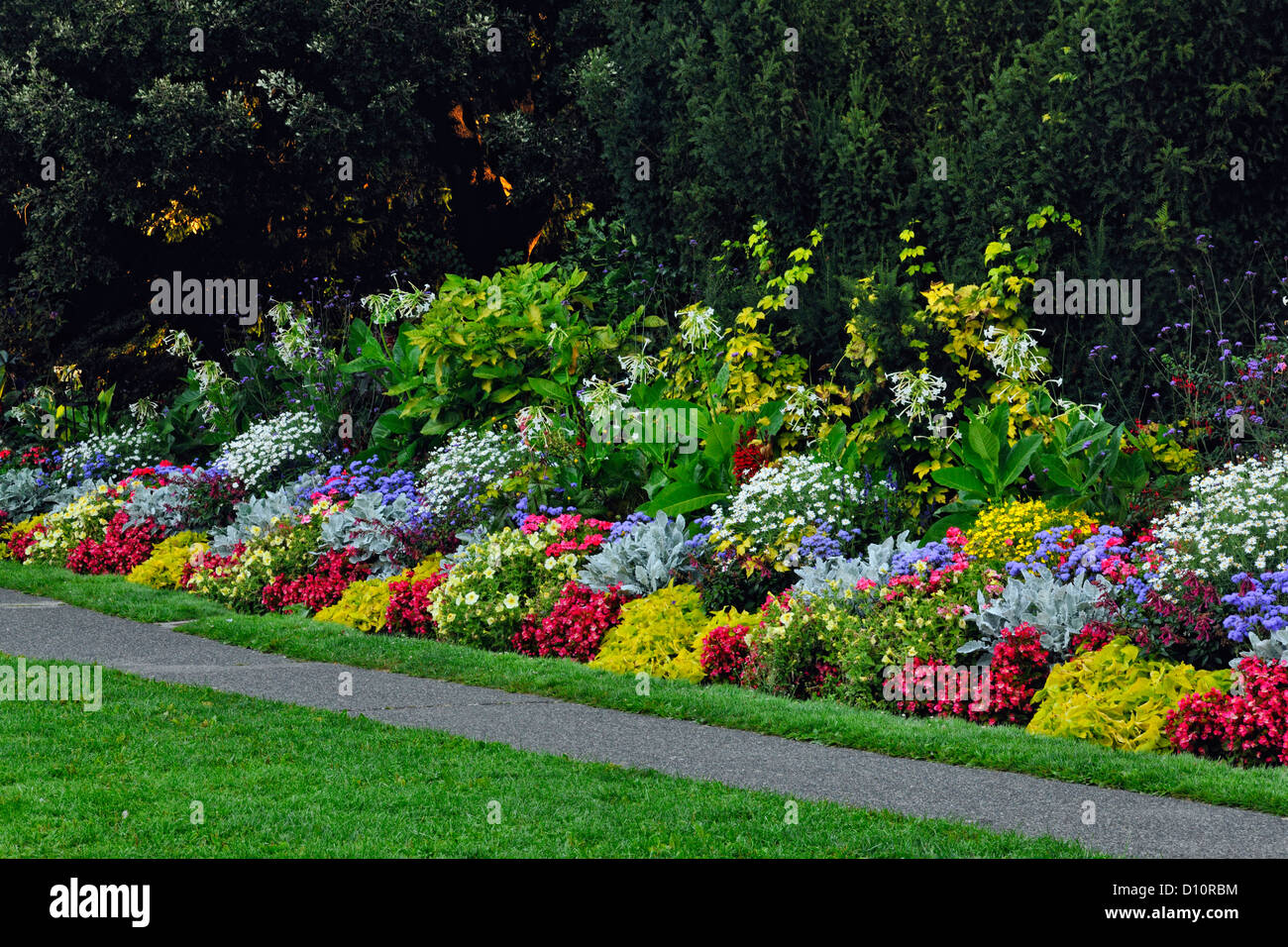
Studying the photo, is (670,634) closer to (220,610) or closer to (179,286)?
(220,610)

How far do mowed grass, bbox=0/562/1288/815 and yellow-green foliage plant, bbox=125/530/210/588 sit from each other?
90 cm

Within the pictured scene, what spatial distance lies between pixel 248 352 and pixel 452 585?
6595 millimetres

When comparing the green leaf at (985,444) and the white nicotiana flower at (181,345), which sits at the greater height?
the white nicotiana flower at (181,345)

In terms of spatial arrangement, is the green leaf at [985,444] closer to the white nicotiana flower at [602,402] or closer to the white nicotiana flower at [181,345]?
the white nicotiana flower at [602,402]

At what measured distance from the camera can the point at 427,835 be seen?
499 cm

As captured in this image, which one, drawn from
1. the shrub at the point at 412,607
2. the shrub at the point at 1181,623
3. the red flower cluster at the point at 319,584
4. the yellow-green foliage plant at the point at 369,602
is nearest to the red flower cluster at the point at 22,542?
the red flower cluster at the point at 319,584

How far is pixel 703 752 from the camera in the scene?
20.9 ft

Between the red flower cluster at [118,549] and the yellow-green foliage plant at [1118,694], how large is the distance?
8.80 m

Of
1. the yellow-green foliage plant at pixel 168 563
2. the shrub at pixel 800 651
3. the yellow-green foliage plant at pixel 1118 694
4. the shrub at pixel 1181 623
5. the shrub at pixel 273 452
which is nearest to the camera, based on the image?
the yellow-green foliage plant at pixel 1118 694

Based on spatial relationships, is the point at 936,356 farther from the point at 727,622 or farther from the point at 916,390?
the point at 727,622

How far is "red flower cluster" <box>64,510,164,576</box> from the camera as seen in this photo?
12.7m

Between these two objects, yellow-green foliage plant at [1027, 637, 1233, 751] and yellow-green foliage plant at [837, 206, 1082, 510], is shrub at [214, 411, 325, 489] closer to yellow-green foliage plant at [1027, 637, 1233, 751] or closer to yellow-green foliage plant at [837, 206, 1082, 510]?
yellow-green foliage plant at [837, 206, 1082, 510]

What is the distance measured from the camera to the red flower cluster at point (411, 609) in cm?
956

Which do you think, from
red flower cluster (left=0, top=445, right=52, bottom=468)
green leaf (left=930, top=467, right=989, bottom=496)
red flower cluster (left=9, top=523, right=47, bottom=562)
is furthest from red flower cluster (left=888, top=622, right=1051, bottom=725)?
red flower cluster (left=0, top=445, right=52, bottom=468)
